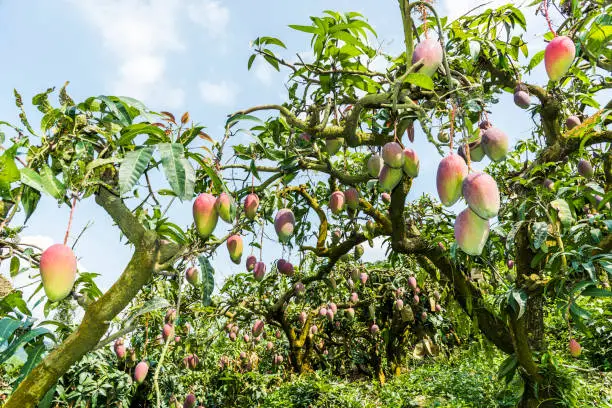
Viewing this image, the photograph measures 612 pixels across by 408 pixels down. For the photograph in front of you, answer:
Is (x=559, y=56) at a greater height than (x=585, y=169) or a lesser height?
lesser

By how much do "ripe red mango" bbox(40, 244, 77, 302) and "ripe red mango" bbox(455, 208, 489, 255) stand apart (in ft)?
2.64

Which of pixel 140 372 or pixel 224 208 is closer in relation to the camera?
pixel 224 208

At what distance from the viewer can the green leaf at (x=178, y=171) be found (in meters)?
0.68

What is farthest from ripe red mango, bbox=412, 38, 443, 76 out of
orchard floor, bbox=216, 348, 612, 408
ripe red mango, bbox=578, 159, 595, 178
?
orchard floor, bbox=216, 348, 612, 408

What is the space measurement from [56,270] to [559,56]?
130 centimetres

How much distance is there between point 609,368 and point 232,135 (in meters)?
3.86

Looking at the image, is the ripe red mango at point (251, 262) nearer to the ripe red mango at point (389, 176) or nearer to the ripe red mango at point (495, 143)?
the ripe red mango at point (389, 176)

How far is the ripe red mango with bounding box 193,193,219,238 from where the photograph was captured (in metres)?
0.97

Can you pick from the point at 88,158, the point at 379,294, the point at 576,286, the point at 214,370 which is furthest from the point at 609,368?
the point at 88,158

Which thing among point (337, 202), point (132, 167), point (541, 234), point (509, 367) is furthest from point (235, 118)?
point (509, 367)

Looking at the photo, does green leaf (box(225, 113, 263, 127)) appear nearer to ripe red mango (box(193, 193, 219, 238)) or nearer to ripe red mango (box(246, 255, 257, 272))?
ripe red mango (box(193, 193, 219, 238))

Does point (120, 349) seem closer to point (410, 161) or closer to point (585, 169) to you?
point (410, 161)

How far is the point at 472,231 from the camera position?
0.87 meters

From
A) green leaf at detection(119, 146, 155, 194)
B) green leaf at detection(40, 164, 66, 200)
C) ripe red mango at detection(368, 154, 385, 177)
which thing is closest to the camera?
green leaf at detection(119, 146, 155, 194)
